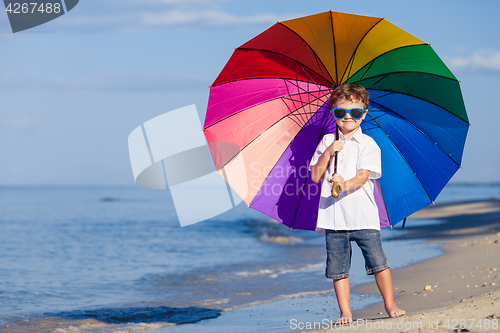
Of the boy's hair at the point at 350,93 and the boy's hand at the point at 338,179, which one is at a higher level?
the boy's hair at the point at 350,93

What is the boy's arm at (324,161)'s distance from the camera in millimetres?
3408

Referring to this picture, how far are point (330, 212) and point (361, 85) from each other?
108 centimetres

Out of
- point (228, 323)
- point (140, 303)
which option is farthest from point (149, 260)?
point (228, 323)

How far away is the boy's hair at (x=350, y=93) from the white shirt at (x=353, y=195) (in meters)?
0.29

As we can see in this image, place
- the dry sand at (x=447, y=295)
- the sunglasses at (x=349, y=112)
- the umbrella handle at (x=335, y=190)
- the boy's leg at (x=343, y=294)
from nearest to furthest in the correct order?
A: the dry sand at (x=447, y=295) < the umbrella handle at (x=335, y=190) < the sunglasses at (x=349, y=112) < the boy's leg at (x=343, y=294)

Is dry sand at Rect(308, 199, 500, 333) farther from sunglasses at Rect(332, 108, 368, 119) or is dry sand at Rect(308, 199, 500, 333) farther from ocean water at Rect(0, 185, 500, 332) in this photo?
Result: sunglasses at Rect(332, 108, 368, 119)

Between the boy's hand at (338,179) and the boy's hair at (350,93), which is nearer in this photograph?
the boy's hand at (338,179)

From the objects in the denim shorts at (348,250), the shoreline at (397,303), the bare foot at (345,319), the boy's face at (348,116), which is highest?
the boy's face at (348,116)

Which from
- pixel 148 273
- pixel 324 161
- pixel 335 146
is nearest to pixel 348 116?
pixel 335 146

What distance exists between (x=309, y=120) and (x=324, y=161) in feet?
1.89

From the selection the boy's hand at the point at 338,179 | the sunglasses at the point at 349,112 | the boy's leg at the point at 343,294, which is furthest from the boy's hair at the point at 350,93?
the boy's leg at the point at 343,294

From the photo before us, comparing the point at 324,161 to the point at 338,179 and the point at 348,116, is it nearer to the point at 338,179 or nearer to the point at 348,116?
Result: the point at 338,179

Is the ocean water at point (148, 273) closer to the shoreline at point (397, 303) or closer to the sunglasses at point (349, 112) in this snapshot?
the shoreline at point (397, 303)

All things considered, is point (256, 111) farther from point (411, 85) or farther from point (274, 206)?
point (411, 85)
